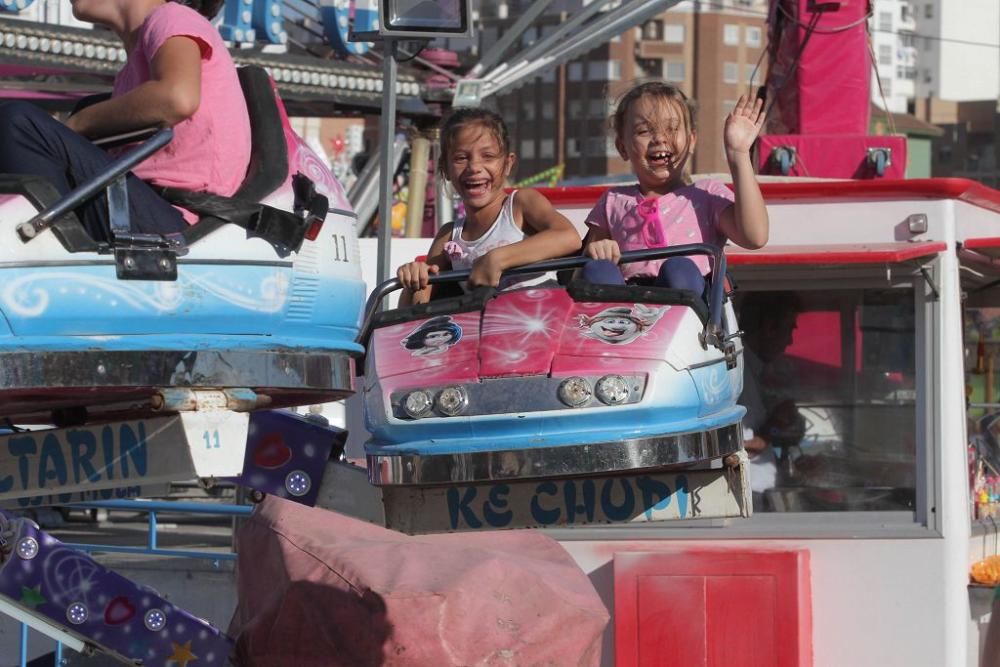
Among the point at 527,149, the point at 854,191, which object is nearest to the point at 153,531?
the point at 854,191

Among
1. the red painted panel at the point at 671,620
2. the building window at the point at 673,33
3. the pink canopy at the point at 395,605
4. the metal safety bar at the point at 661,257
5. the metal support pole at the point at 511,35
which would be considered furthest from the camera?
the building window at the point at 673,33

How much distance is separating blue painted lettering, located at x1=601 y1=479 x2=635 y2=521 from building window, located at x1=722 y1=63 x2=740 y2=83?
70.1 m

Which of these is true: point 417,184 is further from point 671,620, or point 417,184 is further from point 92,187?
point 92,187

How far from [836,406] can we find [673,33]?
221ft

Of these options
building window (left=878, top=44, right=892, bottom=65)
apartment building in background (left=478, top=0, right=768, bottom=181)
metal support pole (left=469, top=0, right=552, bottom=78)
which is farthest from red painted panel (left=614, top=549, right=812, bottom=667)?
building window (left=878, top=44, right=892, bottom=65)

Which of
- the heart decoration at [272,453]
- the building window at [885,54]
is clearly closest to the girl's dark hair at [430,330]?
the heart decoration at [272,453]

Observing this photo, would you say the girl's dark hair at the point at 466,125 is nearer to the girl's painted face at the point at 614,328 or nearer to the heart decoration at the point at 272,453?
the girl's painted face at the point at 614,328

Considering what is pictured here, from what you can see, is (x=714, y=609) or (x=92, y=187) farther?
(x=714, y=609)

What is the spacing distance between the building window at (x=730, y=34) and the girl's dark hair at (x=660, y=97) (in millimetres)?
69889

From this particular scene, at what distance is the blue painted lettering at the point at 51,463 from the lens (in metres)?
4.17

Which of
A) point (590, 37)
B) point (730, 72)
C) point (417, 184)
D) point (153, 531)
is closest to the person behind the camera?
point (153, 531)

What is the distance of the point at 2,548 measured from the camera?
5777 mm

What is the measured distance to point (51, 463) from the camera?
4.20 metres

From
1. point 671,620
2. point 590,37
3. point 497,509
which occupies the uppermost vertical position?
point 590,37
